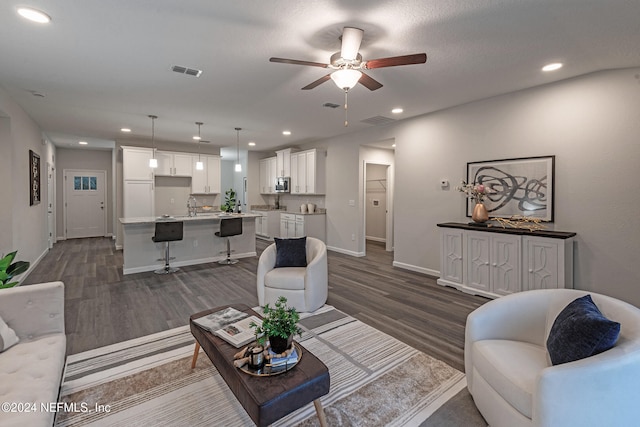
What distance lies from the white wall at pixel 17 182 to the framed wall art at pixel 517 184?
644 cm

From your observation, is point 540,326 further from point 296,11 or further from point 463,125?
point 463,125

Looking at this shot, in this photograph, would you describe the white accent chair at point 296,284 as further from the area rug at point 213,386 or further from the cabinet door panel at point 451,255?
the cabinet door panel at point 451,255

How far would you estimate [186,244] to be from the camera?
5777mm

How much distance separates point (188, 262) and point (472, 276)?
4.93 meters

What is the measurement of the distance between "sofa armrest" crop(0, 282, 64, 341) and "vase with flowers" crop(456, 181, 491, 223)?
15.2ft

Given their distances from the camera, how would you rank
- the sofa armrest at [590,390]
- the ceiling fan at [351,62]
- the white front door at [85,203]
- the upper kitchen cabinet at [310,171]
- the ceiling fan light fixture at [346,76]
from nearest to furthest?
the sofa armrest at [590,390], the ceiling fan at [351,62], the ceiling fan light fixture at [346,76], the upper kitchen cabinet at [310,171], the white front door at [85,203]

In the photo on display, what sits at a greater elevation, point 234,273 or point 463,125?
point 463,125

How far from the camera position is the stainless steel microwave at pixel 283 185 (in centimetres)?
810

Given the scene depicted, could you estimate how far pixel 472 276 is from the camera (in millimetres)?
4176

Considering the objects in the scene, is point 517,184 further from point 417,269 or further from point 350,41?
point 350,41

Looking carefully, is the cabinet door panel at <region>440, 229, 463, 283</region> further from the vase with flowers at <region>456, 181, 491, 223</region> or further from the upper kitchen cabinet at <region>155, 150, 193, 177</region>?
the upper kitchen cabinet at <region>155, 150, 193, 177</region>

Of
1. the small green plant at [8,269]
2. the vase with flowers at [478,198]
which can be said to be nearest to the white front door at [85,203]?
the small green plant at [8,269]

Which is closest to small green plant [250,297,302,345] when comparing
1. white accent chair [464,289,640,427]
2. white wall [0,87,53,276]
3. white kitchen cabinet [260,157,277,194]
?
white accent chair [464,289,640,427]

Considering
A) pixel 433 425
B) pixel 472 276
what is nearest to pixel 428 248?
pixel 472 276
